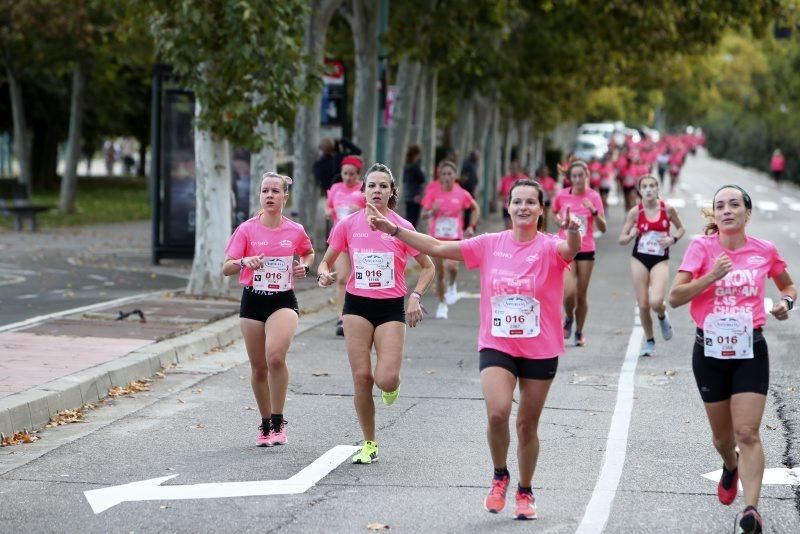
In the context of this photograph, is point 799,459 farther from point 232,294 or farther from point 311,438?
point 232,294

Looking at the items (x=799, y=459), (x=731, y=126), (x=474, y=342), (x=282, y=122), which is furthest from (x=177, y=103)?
(x=731, y=126)

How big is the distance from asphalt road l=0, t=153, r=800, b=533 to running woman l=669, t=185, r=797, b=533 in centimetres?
51

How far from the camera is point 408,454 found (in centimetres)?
886

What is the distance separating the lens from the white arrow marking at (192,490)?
7660 mm

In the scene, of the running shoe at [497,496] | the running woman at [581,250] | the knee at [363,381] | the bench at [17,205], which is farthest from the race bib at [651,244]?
the bench at [17,205]

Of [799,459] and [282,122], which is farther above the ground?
[282,122]

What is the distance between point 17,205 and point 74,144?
641 cm

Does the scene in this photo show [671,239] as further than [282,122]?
No

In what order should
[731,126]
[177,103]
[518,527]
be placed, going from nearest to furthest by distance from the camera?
[518,527] < [177,103] < [731,126]

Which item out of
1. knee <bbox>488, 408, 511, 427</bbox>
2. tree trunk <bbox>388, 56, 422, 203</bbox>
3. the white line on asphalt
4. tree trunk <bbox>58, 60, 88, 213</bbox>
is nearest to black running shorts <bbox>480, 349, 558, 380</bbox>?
knee <bbox>488, 408, 511, 427</bbox>

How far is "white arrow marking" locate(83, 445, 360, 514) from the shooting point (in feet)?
25.1

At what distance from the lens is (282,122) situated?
1766cm

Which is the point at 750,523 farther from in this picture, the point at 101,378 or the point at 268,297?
the point at 101,378

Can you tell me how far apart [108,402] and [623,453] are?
4.18m
